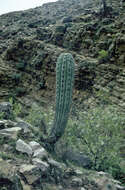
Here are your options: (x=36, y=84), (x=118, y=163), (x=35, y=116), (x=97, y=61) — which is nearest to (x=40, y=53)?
(x=36, y=84)

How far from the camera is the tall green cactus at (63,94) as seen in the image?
5039 mm

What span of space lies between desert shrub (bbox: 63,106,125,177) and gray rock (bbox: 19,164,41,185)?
221 centimetres

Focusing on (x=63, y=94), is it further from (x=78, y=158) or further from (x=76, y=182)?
(x=76, y=182)

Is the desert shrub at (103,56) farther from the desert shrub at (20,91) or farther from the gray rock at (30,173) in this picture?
the gray rock at (30,173)

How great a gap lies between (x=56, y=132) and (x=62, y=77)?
4.76 ft

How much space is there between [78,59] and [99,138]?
914 cm

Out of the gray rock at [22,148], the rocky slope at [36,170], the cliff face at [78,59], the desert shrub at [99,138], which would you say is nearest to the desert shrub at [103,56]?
the cliff face at [78,59]

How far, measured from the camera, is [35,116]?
683cm

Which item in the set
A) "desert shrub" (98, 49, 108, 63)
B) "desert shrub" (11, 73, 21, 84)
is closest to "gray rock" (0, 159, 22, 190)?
"desert shrub" (98, 49, 108, 63)

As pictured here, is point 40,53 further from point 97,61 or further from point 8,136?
point 8,136

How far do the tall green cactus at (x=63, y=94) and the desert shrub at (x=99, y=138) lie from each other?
0.37 meters

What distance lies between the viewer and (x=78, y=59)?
1327 cm

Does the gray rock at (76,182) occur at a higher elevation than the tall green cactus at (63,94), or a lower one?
lower

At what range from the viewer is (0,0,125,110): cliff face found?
11.2m
